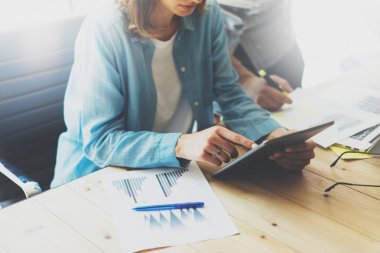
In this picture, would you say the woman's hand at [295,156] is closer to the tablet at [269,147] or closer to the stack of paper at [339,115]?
the tablet at [269,147]

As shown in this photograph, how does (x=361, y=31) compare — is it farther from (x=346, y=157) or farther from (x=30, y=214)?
(x=30, y=214)

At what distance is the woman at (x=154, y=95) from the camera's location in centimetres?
101

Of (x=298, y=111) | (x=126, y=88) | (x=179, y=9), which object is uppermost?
(x=179, y=9)

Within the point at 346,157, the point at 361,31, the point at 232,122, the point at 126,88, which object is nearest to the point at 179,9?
the point at 126,88

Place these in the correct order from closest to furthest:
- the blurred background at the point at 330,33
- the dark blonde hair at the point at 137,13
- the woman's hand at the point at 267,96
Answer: the dark blonde hair at the point at 137,13
the woman's hand at the point at 267,96
the blurred background at the point at 330,33

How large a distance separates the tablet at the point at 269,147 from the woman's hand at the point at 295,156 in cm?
2

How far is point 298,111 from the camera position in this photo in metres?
1.33

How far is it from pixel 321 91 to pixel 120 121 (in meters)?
0.73

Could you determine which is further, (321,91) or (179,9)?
(321,91)

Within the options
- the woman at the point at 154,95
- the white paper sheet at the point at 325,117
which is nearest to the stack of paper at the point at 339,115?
the white paper sheet at the point at 325,117

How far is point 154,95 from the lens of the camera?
1.22 m

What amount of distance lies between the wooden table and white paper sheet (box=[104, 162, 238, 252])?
0.06 feet

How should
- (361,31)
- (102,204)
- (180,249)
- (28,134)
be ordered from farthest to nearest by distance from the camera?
(361,31) < (28,134) < (102,204) < (180,249)

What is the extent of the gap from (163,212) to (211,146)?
19 cm
